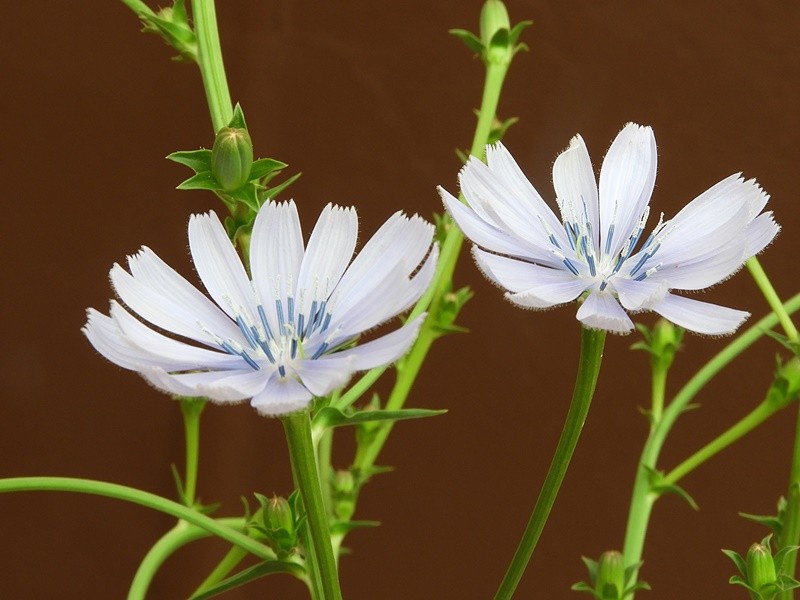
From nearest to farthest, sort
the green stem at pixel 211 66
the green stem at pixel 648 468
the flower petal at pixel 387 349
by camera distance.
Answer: the flower petal at pixel 387 349 < the green stem at pixel 211 66 < the green stem at pixel 648 468

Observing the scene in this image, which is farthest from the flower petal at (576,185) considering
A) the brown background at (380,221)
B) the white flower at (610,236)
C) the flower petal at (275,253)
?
the brown background at (380,221)

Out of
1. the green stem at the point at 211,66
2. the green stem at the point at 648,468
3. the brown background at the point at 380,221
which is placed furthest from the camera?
the brown background at the point at 380,221

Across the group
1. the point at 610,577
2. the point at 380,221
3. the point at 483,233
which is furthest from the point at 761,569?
the point at 380,221

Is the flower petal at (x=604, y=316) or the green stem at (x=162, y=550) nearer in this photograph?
the flower petal at (x=604, y=316)

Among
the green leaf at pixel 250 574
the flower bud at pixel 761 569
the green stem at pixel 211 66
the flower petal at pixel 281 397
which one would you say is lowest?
the flower bud at pixel 761 569

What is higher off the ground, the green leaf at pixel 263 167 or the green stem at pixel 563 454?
the green leaf at pixel 263 167

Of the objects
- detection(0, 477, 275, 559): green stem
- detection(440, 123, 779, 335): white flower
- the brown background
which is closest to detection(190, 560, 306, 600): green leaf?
detection(0, 477, 275, 559): green stem

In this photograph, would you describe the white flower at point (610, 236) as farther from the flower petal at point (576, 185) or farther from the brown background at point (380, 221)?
the brown background at point (380, 221)
